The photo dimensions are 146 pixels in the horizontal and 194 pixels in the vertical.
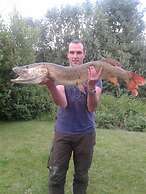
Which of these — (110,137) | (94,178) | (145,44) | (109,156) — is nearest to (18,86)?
(110,137)

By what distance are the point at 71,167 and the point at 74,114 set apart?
2.73 m

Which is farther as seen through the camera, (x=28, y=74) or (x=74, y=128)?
(x=74, y=128)

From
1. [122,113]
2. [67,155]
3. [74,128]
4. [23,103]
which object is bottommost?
[122,113]

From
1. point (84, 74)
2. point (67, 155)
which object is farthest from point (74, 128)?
point (84, 74)

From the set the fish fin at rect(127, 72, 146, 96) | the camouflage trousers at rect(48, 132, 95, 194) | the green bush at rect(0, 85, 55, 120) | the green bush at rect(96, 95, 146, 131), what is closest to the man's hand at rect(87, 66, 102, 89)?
the fish fin at rect(127, 72, 146, 96)

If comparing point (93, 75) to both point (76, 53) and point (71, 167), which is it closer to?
point (76, 53)

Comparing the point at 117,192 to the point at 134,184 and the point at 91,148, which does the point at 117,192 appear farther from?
the point at 91,148

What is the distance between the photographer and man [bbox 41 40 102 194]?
418 centimetres

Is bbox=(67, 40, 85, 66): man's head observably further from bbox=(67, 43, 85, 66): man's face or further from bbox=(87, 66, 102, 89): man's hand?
bbox=(87, 66, 102, 89): man's hand

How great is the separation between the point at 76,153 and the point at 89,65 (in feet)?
3.47

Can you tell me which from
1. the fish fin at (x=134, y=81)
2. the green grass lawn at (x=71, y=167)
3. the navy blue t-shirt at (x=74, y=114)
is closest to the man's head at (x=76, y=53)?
the navy blue t-shirt at (x=74, y=114)

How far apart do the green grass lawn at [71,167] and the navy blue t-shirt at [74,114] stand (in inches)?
66.0

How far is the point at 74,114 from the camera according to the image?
4332 mm

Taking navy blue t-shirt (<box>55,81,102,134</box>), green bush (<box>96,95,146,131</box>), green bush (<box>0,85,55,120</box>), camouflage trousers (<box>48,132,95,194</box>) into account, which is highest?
navy blue t-shirt (<box>55,81,102,134</box>)
